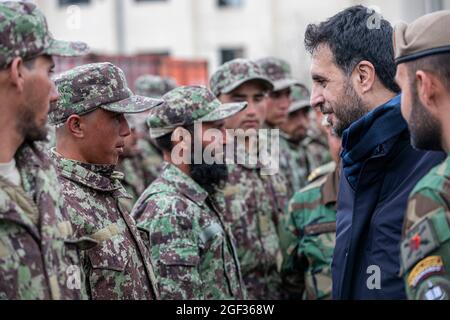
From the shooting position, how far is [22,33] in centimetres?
334

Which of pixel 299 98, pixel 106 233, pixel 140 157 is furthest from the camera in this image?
pixel 140 157

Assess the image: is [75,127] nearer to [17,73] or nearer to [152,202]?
[152,202]

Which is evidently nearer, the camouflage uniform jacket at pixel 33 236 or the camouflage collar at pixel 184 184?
the camouflage uniform jacket at pixel 33 236

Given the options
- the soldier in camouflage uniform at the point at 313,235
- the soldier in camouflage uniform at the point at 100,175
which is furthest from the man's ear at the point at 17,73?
the soldier in camouflage uniform at the point at 313,235

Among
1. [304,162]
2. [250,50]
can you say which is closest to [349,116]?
[304,162]

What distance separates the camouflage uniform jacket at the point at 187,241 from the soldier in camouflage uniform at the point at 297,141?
3905mm

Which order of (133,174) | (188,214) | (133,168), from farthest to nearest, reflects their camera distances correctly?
(133,168)
(133,174)
(188,214)

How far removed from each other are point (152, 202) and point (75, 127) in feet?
3.14

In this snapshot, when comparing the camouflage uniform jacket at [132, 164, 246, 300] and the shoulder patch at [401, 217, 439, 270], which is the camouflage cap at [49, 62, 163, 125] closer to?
the camouflage uniform jacket at [132, 164, 246, 300]

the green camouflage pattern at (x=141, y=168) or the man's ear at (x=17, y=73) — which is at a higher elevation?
the man's ear at (x=17, y=73)

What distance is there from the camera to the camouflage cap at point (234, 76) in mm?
7844

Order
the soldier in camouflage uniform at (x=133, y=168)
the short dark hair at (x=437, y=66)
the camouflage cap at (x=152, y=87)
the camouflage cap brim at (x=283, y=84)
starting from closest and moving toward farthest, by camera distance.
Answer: the short dark hair at (x=437, y=66)
the camouflage cap brim at (x=283, y=84)
the soldier in camouflage uniform at (x=133, y=168)
the camouflage cap at (x=152, y=87)

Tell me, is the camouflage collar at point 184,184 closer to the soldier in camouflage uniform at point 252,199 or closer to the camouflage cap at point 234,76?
the soldier in camouflage uniform at point 252,199

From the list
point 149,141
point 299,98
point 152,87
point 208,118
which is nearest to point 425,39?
point 208,118
